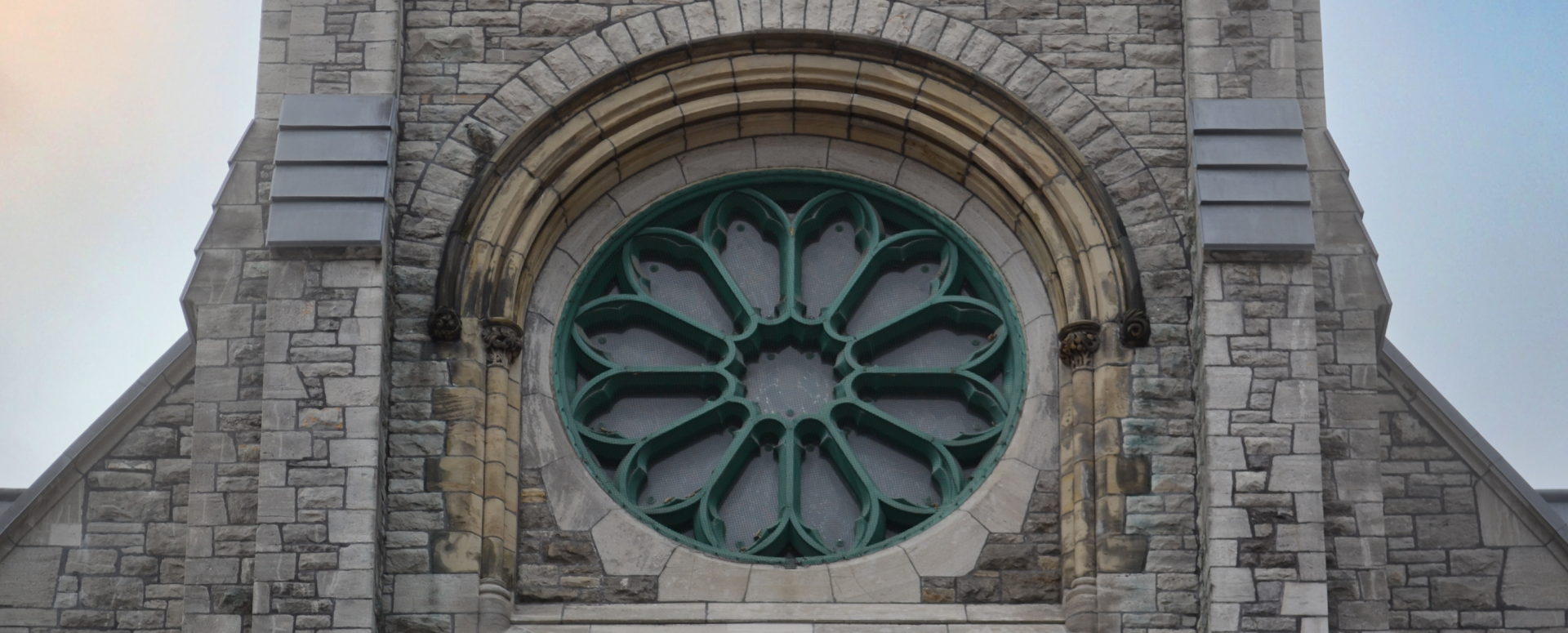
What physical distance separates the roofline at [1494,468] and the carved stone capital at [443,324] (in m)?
5.97

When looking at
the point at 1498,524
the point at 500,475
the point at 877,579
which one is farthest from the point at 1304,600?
the point at 500,475

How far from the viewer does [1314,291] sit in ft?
46.9

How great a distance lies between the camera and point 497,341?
47.1ft

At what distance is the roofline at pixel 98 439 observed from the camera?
14359mm

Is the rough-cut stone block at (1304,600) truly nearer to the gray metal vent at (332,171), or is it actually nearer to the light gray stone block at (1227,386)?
the light gray stone block at (1227,386)

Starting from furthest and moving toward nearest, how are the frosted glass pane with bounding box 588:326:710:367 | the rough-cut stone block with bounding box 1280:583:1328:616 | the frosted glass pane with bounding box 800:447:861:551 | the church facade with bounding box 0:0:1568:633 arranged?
the frosted glass pane with bounding box 588:326:710:367 → the frosted glass pane with bounding box 800:447:861:551 → the church facade with bounding box 0:0:1568:633 → the rough-cut stone block with bounding box 1280:583:1328:616

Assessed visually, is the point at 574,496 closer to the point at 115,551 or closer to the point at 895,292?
the point at 895,292

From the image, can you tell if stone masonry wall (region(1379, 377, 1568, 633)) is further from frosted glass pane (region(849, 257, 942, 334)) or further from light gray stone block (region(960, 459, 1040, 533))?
frosted glass pane (region(849, 257, 942, 334))

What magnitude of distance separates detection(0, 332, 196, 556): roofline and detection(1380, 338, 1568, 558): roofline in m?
7.82

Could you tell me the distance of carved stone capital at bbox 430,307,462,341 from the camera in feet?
46.5

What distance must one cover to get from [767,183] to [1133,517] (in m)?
3.47

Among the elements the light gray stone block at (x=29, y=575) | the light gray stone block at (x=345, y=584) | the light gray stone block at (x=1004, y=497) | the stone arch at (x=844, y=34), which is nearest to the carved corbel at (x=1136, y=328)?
the stone arch at (x=844, y=34)

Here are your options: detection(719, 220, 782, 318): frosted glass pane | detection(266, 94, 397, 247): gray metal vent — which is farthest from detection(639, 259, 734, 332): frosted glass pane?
detection(266, 94, 397, 247): gray metal vent

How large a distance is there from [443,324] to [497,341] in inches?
14.3
